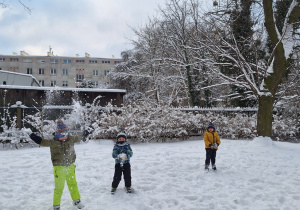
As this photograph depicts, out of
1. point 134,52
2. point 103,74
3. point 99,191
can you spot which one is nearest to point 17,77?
point 99,191

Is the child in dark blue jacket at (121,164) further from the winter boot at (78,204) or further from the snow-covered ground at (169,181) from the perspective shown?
the winter boot at (78,204)

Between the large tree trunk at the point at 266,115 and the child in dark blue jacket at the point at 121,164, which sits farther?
the large tree trunk at the point at 266,115

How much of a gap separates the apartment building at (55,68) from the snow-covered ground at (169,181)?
1730 inches

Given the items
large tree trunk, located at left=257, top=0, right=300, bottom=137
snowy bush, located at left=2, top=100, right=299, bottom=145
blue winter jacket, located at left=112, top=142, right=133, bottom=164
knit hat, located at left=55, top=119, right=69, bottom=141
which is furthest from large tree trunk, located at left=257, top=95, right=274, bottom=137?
knit hat, located at left=55, top=119, right=69, bottom=141

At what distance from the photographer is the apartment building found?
51562 millimetres

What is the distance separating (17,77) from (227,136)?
41.8 ft

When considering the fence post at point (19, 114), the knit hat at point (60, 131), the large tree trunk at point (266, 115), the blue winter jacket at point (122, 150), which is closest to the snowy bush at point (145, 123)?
the fence post at point (19, 114)

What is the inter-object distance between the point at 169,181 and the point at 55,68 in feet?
172

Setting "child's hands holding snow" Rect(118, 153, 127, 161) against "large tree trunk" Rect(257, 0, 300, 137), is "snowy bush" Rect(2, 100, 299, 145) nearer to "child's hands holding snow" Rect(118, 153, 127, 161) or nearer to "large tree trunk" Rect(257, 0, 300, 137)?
"large tree trunk" Rect(257, 0, 300, 137)

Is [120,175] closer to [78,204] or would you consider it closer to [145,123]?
[78,204]

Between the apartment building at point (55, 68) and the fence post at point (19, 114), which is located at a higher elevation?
the apartment building at point (55, 68)

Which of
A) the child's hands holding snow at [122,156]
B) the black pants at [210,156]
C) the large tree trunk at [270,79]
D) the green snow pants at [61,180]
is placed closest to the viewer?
the green snow pants at [61,180]

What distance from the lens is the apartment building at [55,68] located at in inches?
2030

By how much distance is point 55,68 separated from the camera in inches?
2064
